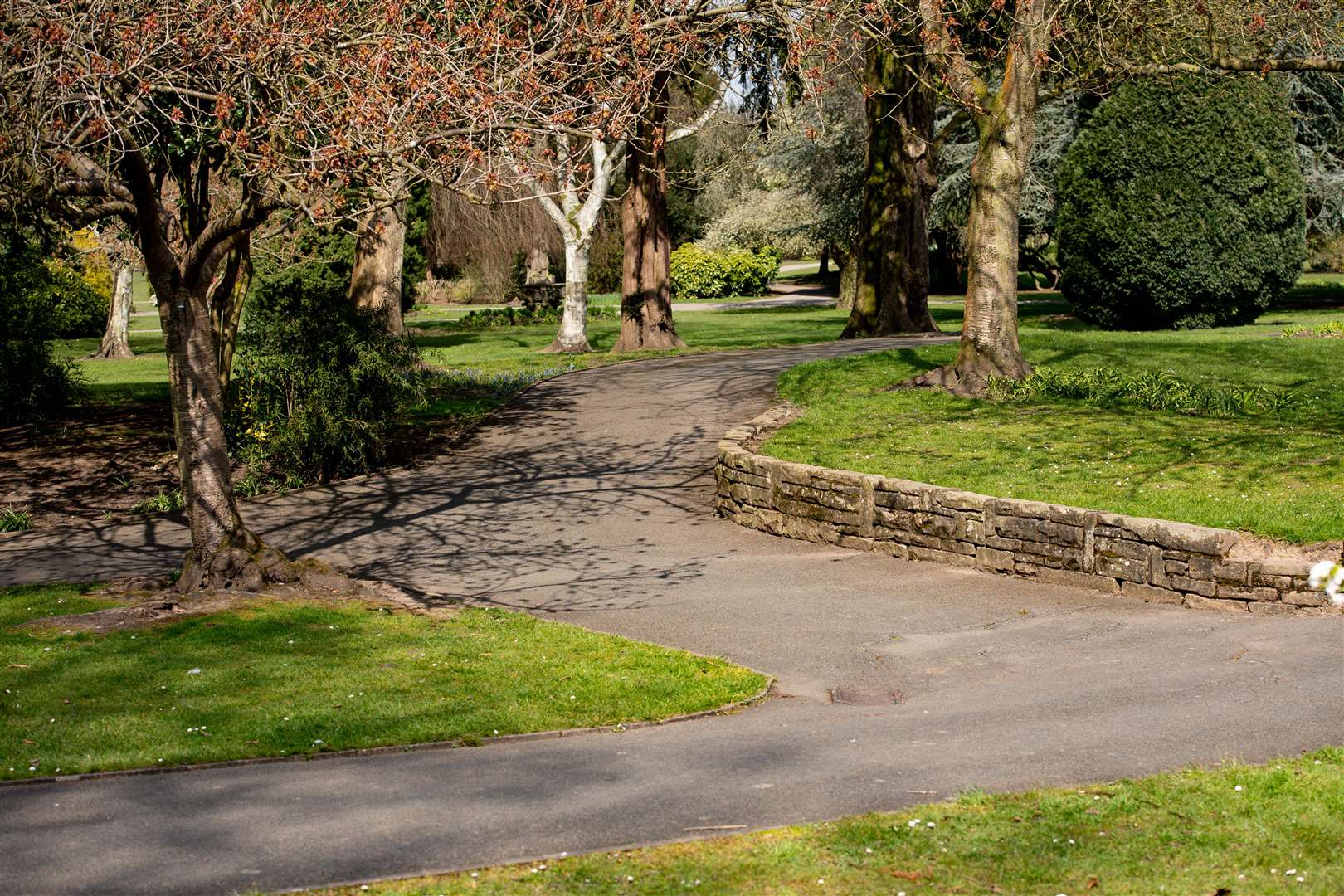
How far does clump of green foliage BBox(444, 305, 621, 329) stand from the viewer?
134 feet

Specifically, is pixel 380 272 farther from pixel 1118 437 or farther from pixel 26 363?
pixel 1118 437

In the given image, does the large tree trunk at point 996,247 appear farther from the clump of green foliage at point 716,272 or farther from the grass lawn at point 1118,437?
the clump of green foliage at point 716,272

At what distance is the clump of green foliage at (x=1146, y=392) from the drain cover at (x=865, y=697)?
7.49 m

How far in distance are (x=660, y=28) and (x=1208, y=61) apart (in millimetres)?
8572

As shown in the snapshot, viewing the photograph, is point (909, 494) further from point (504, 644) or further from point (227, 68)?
point (227, 68)

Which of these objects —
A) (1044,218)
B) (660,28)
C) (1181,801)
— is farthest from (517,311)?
(1181,801)

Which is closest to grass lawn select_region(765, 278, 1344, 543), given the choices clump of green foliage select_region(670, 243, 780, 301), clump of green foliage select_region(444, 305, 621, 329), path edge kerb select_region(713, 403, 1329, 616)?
path edge kerb select_region(713, 403, 1329, 616)

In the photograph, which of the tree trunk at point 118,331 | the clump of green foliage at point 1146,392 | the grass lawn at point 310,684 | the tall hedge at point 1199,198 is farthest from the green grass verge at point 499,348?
the grass lawn at point 310,684

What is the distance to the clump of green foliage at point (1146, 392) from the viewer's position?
1436 centimetres

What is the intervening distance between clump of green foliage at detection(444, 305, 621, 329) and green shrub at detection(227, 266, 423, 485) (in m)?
23.1

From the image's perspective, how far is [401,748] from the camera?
283 inches

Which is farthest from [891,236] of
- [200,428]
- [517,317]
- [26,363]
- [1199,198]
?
[517,317]

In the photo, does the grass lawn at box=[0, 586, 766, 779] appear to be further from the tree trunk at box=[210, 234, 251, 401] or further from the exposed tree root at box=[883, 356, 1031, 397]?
the exposed tree root at box=[883, 356, 1031, 397]

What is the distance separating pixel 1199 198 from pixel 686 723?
18.7m
